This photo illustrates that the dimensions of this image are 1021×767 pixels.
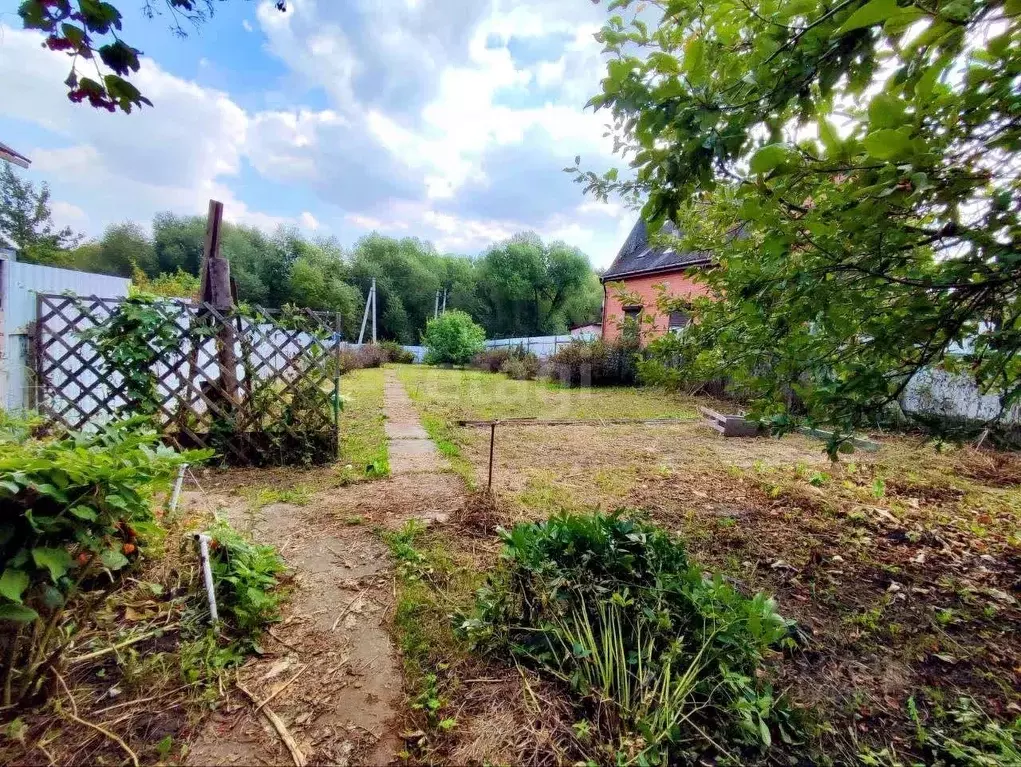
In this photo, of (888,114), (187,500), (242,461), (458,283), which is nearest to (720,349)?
(888,114)

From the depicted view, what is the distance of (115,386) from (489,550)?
386 centimetres

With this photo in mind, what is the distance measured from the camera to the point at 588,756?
4.30ft

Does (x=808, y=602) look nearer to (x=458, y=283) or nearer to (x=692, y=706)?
(x=692, y=706)

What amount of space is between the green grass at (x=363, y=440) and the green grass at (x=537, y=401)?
106 centimetres

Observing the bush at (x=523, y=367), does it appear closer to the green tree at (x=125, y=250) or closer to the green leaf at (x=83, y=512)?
the green leaf at (x=83, y=512)

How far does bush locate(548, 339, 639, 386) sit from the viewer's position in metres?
12.4

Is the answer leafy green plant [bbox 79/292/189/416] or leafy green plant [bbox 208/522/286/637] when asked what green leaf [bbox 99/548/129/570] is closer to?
leafy green plant [bbox 208/522/286/637]

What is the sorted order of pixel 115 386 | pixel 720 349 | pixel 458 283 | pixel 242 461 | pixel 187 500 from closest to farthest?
pixel 720 349
pixel 187 500
pixel 115 386
pixel 242 461
pixel 458 283

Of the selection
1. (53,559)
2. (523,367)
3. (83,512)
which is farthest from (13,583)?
(523,367)

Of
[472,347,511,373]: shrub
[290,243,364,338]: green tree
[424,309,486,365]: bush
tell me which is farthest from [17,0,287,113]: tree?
[290,243,364,338]: green tree

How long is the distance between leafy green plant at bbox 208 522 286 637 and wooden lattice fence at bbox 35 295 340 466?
198 cm

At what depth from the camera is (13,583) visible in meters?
1.06

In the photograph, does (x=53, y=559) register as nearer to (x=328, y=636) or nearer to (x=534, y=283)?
(x=328, y=636)

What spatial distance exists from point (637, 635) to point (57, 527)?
184 centimetres
